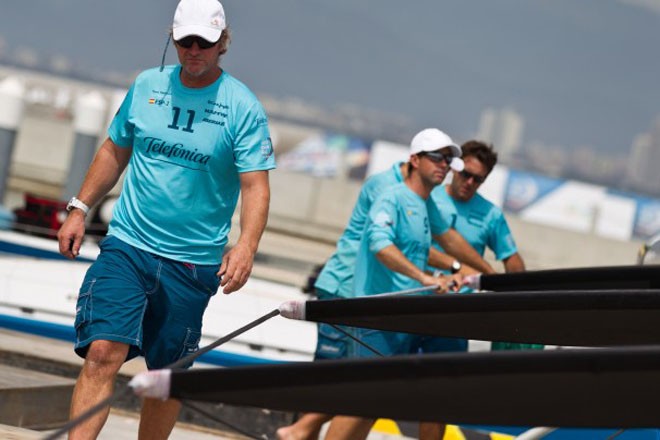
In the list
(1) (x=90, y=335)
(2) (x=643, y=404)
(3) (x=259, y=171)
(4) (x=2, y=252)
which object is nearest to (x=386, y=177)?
(3) (x=259, y=171)

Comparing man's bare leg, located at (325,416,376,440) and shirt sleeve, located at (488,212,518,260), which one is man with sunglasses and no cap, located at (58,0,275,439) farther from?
shirt sleeve, located at (488,212,518,260)

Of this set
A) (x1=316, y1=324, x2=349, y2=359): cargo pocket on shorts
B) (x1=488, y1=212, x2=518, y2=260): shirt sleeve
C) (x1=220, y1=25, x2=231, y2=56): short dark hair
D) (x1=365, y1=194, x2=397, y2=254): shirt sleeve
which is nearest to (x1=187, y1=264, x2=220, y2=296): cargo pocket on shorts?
(x1=220, y1=25, x2=231, y2=56): short dark hair

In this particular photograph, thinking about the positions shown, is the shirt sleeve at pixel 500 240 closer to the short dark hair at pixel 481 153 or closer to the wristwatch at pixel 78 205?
the short dark hair at pixel 481 153

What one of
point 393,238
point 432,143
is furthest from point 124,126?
point 432,143

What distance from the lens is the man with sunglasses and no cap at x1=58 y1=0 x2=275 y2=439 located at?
16.4 feet

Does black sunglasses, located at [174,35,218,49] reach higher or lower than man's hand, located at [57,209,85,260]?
higher

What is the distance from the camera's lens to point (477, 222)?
7.77 m

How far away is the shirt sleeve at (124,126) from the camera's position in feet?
17.0

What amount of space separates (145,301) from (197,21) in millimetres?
984

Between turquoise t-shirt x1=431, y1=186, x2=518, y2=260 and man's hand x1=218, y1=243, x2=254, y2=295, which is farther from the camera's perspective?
turquoise t-shirt x1=431, y1=186, x2=518, y2=260

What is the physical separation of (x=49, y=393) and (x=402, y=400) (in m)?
4.46

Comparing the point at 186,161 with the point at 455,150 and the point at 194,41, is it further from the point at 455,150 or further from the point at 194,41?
the point at 455,150

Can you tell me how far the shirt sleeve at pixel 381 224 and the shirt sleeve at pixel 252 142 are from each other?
142cm

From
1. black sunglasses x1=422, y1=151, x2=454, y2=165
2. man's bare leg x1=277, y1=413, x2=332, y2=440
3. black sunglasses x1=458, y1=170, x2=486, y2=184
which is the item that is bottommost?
man's bare leg x1=277, y1=413, x2=332, y2=440
